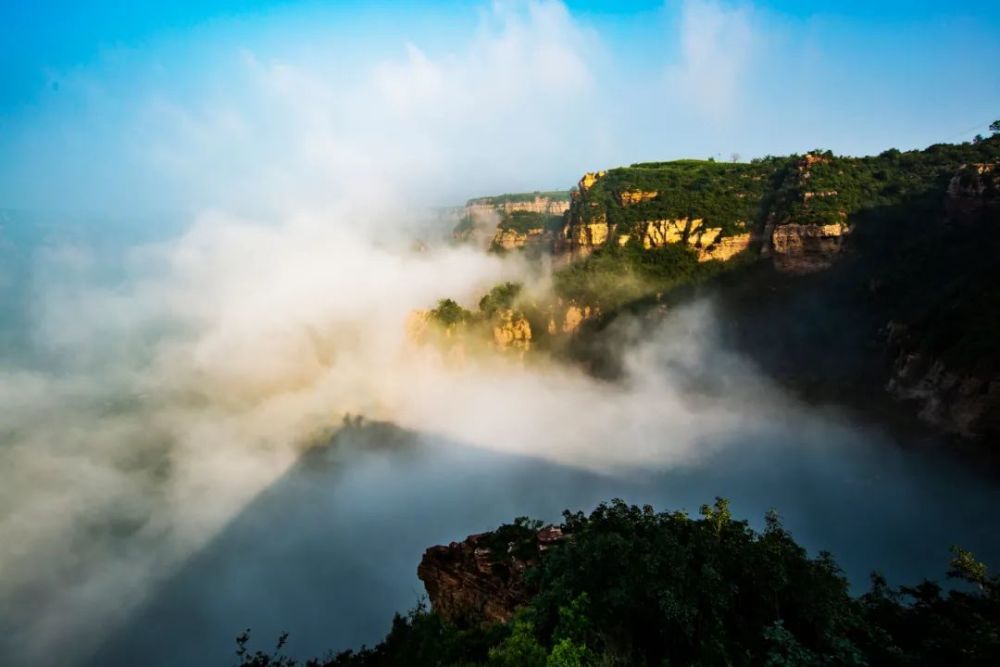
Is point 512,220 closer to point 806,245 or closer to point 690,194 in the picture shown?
point 690,194

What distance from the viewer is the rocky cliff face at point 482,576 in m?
15.5

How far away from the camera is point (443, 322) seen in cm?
7381

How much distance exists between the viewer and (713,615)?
9906 mm

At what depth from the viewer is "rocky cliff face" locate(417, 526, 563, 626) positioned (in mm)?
15531

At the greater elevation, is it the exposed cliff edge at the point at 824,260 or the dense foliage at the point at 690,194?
the dense foliage at the point at 690,194

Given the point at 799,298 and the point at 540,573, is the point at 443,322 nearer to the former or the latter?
the point at 799,298

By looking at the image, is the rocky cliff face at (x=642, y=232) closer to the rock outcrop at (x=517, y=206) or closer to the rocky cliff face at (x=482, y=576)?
the rocky cliff face at (x=482, y=576)

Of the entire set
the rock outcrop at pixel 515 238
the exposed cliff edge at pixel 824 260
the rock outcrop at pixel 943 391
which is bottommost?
the rock outcrop at pixel 943 391

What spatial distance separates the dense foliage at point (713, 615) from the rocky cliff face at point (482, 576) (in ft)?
8.91

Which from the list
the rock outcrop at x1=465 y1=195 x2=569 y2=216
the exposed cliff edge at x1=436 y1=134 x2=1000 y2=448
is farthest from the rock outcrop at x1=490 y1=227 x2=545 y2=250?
the exposed cliff edge at x1=436 y1=134 x2=1000 y2=448

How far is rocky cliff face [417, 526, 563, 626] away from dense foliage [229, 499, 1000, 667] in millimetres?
2715

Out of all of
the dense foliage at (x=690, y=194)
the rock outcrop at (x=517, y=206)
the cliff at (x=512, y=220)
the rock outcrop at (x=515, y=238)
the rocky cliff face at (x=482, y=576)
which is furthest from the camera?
the rock outcrop at (x=517, y=206)

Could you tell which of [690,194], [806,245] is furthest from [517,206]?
[806,245]

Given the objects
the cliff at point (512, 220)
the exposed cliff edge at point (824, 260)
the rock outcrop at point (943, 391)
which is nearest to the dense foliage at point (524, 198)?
the cliff at point (512, 220)
